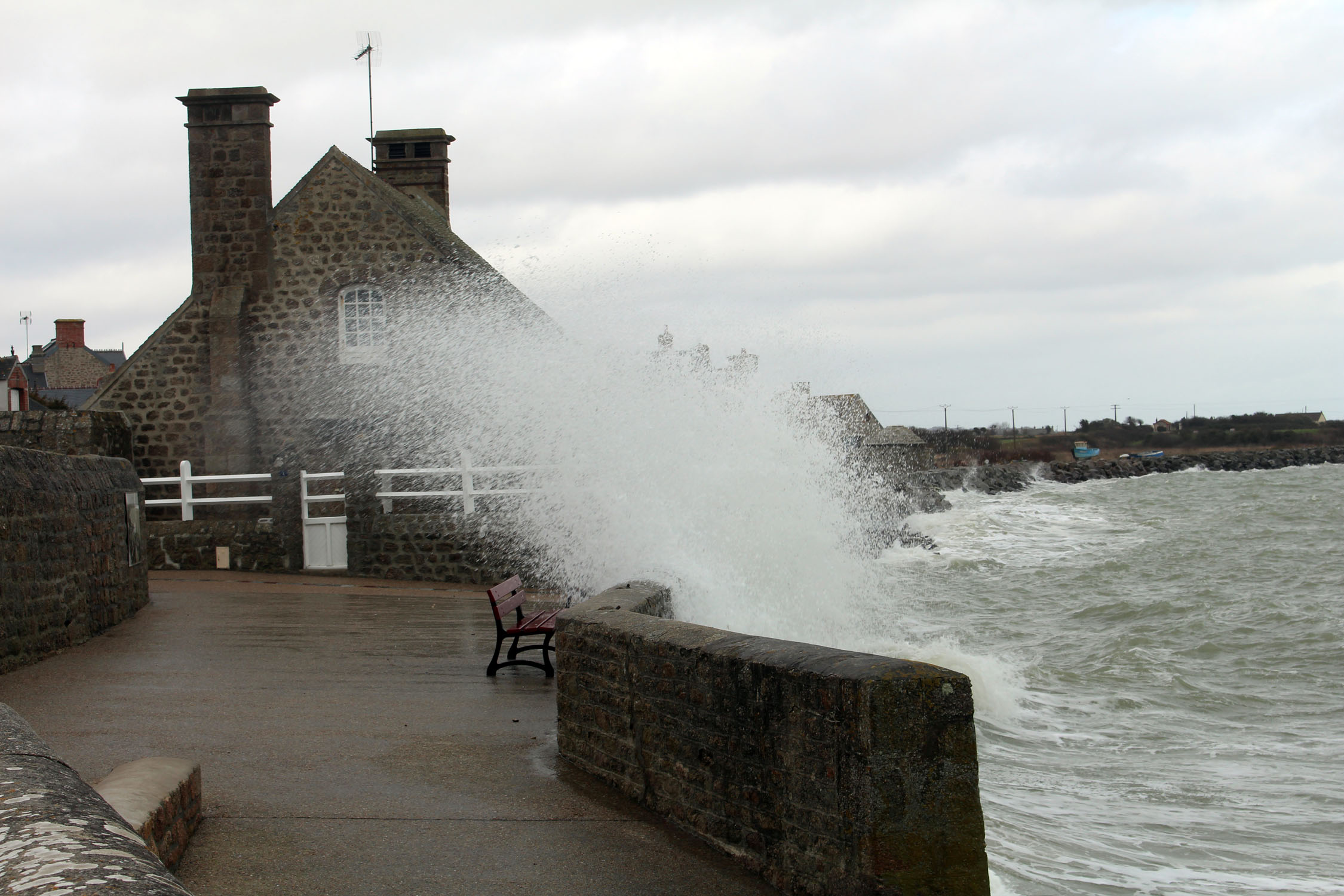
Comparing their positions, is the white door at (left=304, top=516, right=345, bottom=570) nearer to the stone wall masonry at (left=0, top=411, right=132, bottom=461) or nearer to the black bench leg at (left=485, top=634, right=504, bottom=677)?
the stone wall masonry at (left=0, top=411, right=132, bottom=461)

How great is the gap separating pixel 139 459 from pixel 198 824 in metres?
15.3

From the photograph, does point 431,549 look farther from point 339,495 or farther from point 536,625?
point 536,625

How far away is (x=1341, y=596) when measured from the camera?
2016 cm

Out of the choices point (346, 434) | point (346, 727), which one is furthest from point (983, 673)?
point (346, 434)

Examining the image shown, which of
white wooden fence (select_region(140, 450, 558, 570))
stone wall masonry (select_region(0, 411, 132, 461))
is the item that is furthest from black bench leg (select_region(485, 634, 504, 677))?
stone wall masonry (select_region(0, 411, 132, 461))

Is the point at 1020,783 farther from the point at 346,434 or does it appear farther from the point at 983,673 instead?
the point at 346,434

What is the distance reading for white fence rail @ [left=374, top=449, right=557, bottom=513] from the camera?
1441 cm

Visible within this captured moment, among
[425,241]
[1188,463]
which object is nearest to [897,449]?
[425,241]

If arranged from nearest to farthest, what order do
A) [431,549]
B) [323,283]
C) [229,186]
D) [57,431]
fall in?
1. [57,431]
2. [431,549]
3. [229,186]
4. [323,283]

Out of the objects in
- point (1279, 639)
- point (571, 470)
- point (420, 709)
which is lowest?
point (1279, 639)

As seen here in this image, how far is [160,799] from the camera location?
14.5ft

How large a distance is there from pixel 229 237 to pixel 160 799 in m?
15.9

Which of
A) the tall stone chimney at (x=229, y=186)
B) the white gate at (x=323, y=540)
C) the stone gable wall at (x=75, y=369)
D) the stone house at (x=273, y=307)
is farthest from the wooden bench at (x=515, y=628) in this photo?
the stone gable wall at (x=75, y=369)

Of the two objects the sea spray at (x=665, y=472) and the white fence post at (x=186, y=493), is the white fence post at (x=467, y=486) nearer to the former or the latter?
the sea spray at (x=665, y=472)
